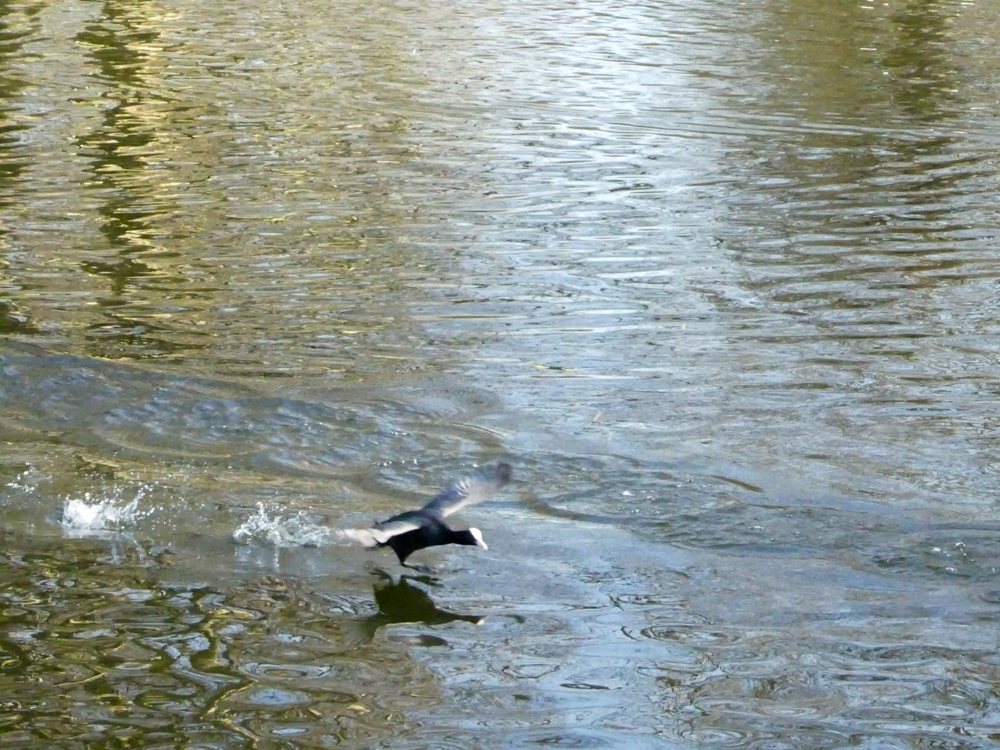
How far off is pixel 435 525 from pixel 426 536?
57 millimetres

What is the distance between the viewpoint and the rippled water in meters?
5.22

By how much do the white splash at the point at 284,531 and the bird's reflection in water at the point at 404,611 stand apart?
405mm

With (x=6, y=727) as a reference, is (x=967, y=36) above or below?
below

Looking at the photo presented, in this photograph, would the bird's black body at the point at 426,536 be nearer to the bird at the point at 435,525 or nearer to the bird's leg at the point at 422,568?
the bird at the point at 435,525

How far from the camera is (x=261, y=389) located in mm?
7980

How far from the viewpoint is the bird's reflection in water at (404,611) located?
5609 mm

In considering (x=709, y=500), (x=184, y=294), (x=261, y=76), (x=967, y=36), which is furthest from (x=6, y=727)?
(x=967, y=36)

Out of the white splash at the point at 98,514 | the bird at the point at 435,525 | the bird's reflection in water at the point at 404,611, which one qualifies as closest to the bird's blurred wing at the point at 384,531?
the bird at the point at 435,525

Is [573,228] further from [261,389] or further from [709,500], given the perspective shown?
[709,500]

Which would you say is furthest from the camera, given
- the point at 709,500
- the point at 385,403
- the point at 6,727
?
the point at 385,403

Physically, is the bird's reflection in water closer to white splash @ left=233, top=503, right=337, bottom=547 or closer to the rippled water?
the rippled water

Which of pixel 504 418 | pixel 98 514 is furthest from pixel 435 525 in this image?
pixel 504 418

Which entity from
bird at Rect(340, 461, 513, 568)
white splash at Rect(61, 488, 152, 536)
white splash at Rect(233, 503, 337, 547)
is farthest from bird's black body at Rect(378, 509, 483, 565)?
white splash at Rect(61, 488, 152, 536)

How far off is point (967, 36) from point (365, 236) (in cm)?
1341
